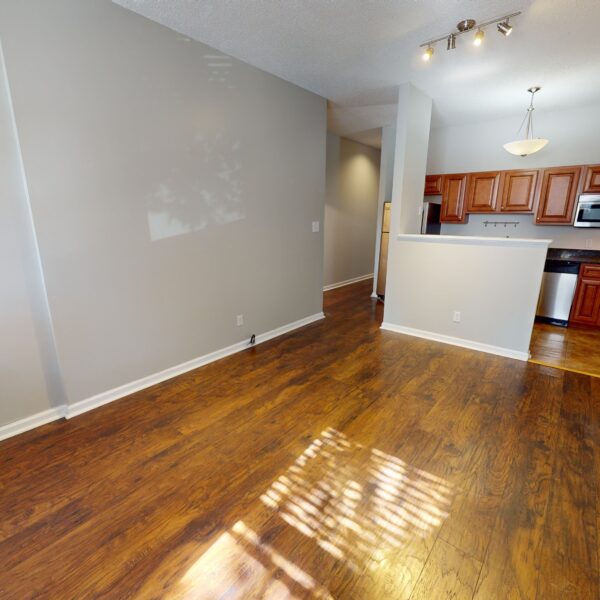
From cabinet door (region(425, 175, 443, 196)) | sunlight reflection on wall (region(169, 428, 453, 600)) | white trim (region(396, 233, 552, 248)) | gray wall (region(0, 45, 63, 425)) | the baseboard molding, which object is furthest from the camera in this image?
the baseboard molding

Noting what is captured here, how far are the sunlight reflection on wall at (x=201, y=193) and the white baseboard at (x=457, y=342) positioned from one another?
2.26 m

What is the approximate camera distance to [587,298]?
4.05m

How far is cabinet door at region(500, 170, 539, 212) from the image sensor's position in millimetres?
4422

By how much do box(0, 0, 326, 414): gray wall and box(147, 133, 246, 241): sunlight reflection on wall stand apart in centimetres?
1

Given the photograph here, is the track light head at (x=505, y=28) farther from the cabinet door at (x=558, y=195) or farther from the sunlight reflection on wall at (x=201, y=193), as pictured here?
the cabinet door at (x=558, y=195)

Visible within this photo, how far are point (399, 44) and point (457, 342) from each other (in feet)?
9.36

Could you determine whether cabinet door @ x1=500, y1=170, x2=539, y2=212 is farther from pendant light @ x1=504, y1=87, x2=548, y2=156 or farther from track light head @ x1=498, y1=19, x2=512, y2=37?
track light head @ x1=498, y1=19, x2=512, y2=37

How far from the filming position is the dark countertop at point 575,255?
4035 millimetres

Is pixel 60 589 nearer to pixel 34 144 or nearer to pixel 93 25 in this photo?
pixel 34 144

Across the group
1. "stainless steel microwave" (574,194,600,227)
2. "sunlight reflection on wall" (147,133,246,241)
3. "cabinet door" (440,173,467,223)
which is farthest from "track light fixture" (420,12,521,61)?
"stainless steel microwave" (574,194,600,227)

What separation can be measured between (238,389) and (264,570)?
1.47 meters

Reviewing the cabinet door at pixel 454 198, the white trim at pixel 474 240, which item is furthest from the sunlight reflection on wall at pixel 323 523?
the cabinet door at pixel 454 198

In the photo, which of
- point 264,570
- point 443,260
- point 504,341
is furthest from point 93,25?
point 504,341

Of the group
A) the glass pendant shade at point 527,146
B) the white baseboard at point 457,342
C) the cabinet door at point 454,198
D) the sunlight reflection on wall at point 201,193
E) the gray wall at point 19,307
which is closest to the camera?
the gray wall at point 19,307
